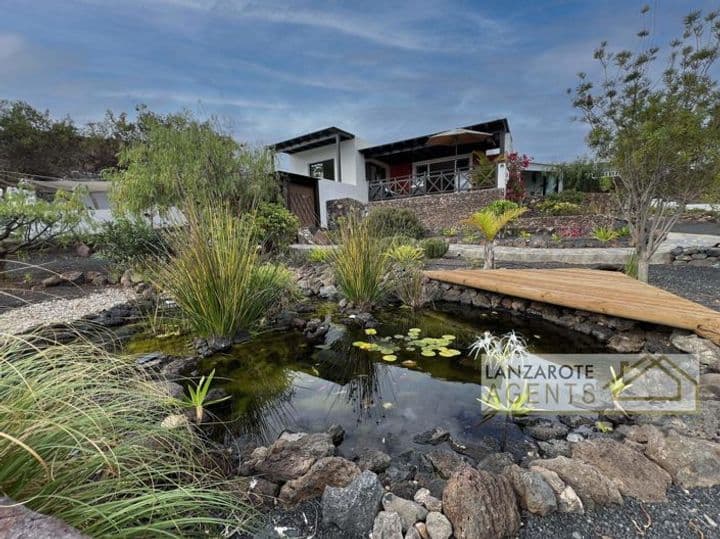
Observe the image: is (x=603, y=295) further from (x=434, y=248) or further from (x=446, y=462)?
(x=434, y=248)

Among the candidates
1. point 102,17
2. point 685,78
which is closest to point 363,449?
point 685,78

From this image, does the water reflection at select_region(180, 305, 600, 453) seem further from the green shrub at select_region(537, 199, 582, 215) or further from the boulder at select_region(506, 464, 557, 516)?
the green shrub at select_region(537, 199, 582, 215)

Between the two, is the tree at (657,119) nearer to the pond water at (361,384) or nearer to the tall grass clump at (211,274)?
the pond water at (361,384)

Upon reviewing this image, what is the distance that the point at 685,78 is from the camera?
3012 millimetres

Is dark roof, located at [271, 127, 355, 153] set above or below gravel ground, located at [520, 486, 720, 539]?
above

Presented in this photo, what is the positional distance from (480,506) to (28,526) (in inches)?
40.8

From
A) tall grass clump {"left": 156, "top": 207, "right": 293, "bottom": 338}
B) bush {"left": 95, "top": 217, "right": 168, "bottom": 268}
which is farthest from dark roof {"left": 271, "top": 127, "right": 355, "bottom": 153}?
tall grass clump {"left": 156, "top": 207, "right": 293, "bottom": 338}

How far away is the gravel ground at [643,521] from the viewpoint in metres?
0.92

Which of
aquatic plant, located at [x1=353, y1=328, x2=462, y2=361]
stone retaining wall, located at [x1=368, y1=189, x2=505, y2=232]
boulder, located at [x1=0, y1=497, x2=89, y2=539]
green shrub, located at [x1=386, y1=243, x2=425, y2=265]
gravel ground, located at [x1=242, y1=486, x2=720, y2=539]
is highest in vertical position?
stone retaining wall, located at [x1=368, y1=189, x2=505, y2=232]

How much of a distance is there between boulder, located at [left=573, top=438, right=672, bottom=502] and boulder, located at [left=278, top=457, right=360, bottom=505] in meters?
0.87

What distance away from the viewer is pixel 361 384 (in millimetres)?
2201

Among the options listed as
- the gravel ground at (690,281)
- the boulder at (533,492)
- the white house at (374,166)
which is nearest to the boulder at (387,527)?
the boulder at (533,492)

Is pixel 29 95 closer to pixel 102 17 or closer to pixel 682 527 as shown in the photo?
pixel 102 17

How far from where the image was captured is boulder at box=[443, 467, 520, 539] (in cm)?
93
